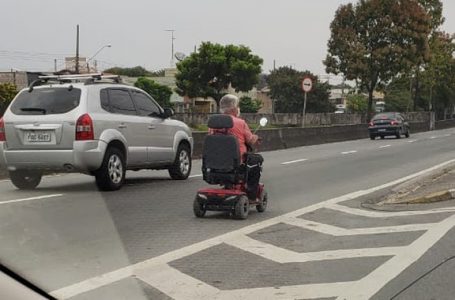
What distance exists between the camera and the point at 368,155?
21500 mm

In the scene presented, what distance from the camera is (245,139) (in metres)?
8.90

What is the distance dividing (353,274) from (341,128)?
28.2m

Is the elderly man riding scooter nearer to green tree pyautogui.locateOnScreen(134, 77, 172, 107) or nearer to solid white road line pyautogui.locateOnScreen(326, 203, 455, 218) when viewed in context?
solid white road line pyautogui.locateOnScreen(326, 203, 455, 218)

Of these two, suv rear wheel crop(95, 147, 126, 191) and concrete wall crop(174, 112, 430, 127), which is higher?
concrete wall crop(174, 112, 430, 127)

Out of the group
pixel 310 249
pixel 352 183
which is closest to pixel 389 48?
pixel 352 183

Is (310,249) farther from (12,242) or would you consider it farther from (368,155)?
(368,155)

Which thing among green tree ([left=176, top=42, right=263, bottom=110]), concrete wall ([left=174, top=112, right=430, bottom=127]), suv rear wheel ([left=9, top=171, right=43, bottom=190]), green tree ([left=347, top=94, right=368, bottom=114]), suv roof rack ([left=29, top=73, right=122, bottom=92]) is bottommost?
suv rear wheel ([left=9, top=171, right=43, bottom=190])

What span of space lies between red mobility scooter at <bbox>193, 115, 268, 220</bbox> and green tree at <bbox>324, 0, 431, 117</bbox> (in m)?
33.0

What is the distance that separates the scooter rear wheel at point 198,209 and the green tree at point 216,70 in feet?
144

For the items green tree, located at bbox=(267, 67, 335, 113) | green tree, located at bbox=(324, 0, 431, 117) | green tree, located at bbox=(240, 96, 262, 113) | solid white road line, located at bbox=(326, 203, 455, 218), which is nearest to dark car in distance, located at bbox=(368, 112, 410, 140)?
green tree, located at bbox=(324, 0, 431, 117)

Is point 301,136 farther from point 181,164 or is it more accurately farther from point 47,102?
point 47,102

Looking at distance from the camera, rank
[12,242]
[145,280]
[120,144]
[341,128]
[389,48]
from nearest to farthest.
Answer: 1. [145,280]
2. [12,242]
3. [120,144]
4. [341,128]
5. [389,48]

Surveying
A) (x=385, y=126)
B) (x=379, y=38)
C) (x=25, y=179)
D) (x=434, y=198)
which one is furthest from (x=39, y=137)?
(x=379, y=38)

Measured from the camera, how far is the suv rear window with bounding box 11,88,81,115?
34.6ft
